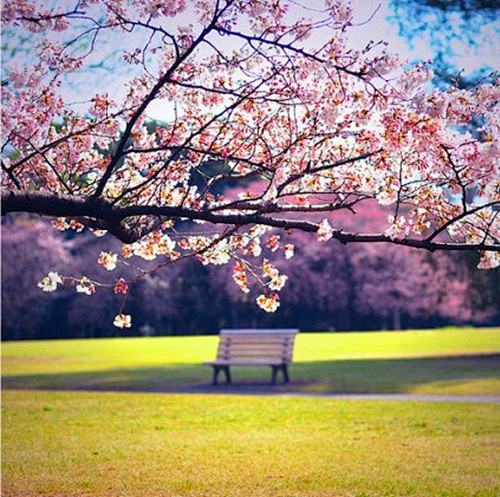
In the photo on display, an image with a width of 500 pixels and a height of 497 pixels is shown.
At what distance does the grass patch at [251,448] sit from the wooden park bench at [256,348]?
7.96 feet

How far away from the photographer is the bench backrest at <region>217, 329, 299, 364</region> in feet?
47.1

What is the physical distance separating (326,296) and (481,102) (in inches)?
1285

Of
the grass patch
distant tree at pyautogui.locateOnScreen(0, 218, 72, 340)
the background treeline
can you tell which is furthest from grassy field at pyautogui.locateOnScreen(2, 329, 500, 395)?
distant tree at pyautogui.locateOnScreen(0, 218, 72, 340)

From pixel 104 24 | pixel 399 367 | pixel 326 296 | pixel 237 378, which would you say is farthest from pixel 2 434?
pixel 326 296

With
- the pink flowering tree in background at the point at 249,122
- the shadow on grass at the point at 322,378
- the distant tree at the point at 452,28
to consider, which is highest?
the distant tree at the point at 452,28

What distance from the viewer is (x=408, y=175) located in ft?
19.4

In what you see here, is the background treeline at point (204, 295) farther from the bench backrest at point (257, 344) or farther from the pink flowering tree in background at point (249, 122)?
the pink flowering tree in background at point (249, 122)

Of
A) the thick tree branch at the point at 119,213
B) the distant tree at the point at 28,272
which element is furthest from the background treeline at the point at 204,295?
the thick tree branch at the point at 119,213

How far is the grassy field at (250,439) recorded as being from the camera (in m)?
6.61

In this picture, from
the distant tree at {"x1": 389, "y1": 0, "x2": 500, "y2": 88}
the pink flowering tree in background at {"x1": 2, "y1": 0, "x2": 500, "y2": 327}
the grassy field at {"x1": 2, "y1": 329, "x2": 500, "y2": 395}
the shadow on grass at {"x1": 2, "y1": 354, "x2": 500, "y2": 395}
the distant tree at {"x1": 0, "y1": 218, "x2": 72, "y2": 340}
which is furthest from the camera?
the distant tree at {"x1": 0, "y1": 218, "x2": 72, "y2": 340}

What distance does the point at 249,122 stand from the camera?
20.9 feet

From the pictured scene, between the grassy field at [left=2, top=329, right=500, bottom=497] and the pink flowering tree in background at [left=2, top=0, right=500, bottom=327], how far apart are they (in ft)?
4.36

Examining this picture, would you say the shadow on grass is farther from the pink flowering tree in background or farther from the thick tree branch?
the thick tree branch

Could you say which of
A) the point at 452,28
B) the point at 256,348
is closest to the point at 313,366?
the point at 256,348
